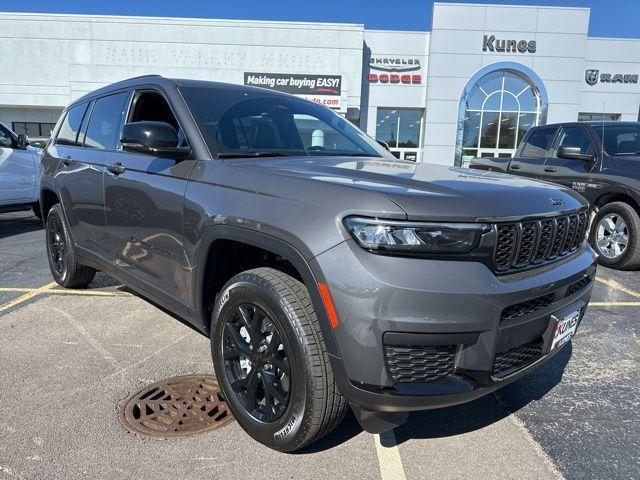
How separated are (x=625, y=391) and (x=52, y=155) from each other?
5226mm

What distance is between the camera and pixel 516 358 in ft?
6.73

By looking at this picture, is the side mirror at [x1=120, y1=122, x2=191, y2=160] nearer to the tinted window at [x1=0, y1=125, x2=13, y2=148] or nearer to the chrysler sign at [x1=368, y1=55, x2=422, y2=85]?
the tinted window at [x1=0, y1=125, x2=13, y2=148]

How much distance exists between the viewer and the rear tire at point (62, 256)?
4477 millimetres

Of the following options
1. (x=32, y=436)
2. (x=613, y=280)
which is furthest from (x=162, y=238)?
(x=613, y=280)

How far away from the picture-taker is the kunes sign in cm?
2398

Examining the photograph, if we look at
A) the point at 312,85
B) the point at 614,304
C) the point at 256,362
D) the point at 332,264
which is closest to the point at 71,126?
the point at 256,362

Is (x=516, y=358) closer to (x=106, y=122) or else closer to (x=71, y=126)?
(x=106, y=122)

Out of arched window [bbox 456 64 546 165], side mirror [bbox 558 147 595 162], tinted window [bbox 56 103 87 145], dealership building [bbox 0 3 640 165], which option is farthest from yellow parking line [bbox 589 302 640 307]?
arched window [bbox 456 64 546 165]

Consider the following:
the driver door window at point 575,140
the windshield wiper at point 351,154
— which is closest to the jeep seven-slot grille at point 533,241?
the windshield wiper at point 351,154

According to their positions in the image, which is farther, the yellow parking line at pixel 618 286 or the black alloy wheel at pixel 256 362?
the yellow parking line at pixel 618 286

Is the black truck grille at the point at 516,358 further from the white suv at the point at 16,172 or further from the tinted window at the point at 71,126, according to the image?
the white suv at the point at 16,172

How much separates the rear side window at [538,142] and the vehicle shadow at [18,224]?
28.5ft

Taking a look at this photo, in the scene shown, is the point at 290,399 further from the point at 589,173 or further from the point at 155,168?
the point at 589,173

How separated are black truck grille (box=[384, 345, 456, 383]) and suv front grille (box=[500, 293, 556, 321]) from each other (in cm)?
28
